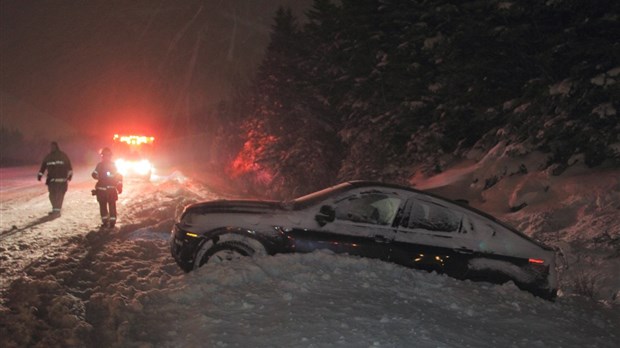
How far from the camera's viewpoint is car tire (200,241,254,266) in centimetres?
571

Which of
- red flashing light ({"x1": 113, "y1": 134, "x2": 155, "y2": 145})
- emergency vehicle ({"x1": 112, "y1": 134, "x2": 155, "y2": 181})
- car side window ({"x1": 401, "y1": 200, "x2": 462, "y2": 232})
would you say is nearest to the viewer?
car side window ({"x1": 401, "y1": 200, "x2": 462, "y2": 232})

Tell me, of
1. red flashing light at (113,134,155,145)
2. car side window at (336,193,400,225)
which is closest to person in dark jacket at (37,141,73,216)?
car side window at (336,193,400,225)

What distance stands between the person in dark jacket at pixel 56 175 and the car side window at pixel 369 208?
25.6 feet

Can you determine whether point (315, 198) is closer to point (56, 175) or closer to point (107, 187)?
point (107, 187)

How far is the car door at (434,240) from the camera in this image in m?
5.54

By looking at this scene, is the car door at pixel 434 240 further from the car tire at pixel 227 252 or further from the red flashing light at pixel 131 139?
the red flashing light at pixel 131 139

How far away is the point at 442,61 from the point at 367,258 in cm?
915

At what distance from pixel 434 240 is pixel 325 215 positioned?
1365 millimetres

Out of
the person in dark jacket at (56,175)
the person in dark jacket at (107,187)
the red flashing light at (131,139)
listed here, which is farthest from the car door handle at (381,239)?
the red flashing light at (131,139)

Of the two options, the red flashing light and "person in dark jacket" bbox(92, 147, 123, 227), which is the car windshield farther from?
the red flashing light

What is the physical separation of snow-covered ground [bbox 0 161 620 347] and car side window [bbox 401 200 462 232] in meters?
0.59

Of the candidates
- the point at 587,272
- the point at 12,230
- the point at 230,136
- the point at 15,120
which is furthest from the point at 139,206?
the point at 15,120

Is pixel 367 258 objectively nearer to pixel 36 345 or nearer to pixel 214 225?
pixel 214 225

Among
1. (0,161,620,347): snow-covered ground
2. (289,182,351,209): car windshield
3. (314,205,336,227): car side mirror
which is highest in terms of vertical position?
(289,182,351,209): car windshield
